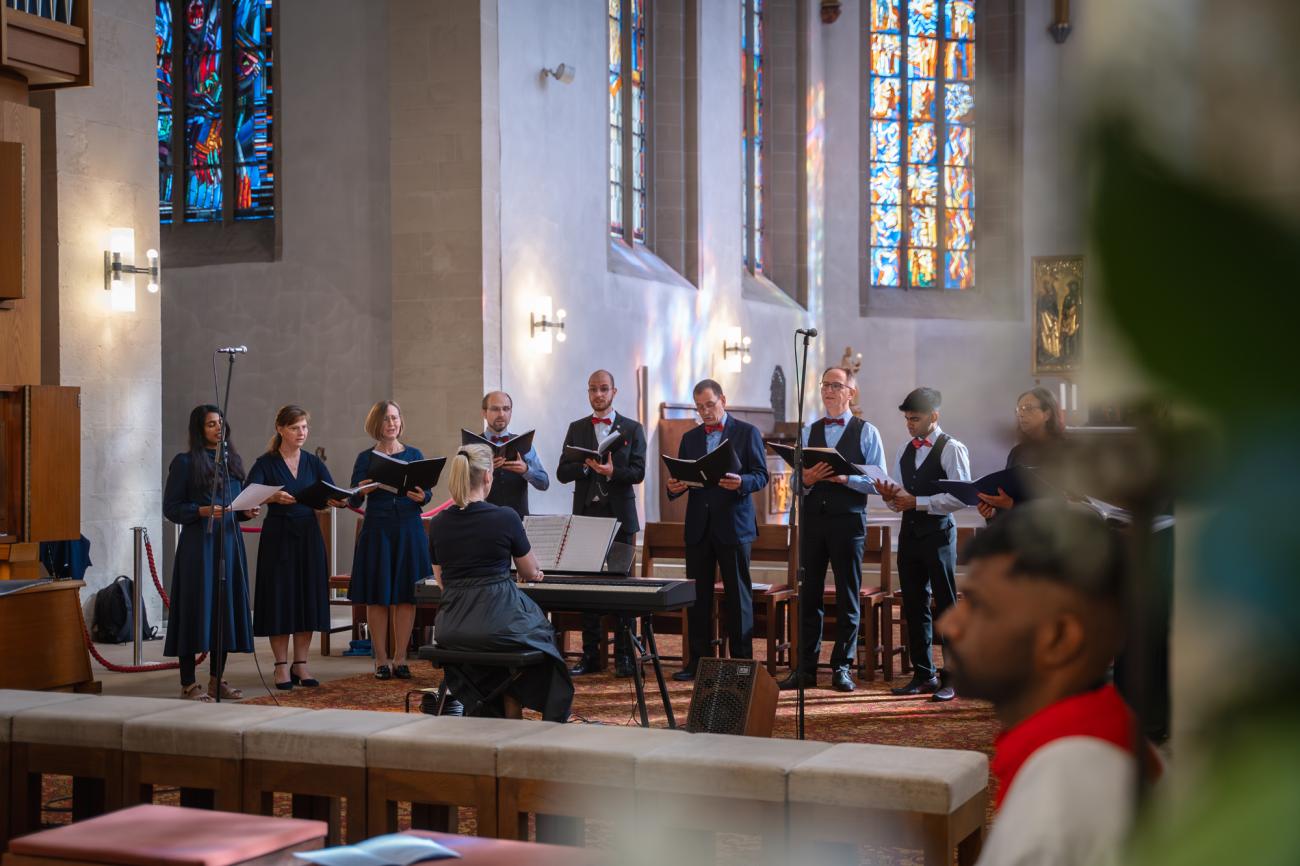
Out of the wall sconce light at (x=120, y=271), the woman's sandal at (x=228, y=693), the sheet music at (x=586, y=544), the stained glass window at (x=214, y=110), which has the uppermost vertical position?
the stained glass window at (x=214, y=110)

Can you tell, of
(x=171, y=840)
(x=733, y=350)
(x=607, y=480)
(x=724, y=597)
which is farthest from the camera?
(x=733, y=350)

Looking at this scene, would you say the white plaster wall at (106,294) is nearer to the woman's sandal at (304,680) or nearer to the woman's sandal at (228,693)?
the woman's sandal at (304,680)

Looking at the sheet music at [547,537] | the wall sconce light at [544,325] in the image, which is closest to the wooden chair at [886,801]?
the sheet music at [547,537]

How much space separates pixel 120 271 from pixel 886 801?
7.77 m

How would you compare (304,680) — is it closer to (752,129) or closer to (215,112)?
(215,112)

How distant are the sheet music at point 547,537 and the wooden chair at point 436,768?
2.48 metres

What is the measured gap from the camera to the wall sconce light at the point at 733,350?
15266 millimetres

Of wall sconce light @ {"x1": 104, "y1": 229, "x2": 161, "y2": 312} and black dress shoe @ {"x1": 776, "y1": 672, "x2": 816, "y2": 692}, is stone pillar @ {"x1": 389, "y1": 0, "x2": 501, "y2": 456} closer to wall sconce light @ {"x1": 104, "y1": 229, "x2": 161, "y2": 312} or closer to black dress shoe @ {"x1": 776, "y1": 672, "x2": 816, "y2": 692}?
wall sconce light @ {"x1": 104, "y1": 229, "x2": 161, "y2": 312}

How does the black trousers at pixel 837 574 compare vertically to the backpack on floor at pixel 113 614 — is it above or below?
above

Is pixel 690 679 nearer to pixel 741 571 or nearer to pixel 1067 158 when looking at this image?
pixel 741 571

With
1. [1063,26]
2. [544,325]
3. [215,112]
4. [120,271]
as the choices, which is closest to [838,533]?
[544,325]

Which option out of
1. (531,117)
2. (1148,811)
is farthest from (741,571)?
(1148,811)

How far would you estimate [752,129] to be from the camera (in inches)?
675

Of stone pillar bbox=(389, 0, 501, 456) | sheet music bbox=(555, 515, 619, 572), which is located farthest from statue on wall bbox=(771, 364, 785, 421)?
sheet music bbox=(555, 515, 619, 572)
